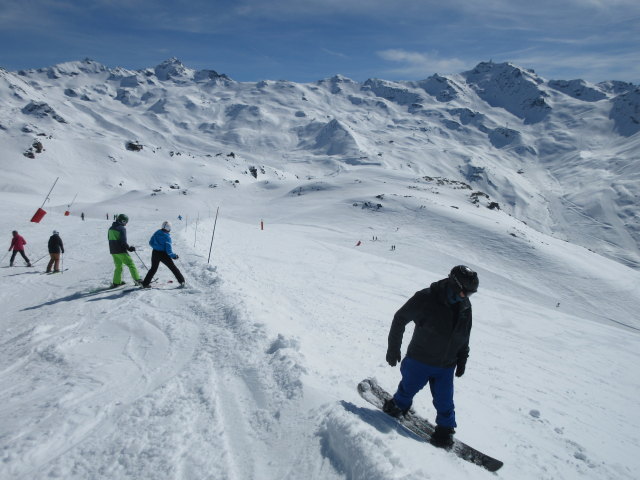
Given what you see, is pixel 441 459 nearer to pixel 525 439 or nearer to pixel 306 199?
pixel 525 439

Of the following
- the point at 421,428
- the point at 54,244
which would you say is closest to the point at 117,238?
the point at 54,244

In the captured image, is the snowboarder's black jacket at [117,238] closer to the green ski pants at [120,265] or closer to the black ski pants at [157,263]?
the green ski pants at [120,265]

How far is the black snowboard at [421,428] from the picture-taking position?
4668 mm

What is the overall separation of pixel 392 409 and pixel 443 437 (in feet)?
2.25

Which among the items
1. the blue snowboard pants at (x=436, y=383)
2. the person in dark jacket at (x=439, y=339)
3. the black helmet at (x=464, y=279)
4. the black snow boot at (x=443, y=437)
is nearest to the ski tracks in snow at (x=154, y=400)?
the blue snowboard pants at (x=436, y=383)

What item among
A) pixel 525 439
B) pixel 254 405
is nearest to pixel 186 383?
pixel 254 405

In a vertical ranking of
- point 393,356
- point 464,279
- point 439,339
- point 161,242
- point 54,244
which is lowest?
point 54,244

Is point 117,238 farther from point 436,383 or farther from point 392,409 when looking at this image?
point 436,383

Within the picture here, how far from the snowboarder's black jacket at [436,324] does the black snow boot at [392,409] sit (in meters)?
0.79

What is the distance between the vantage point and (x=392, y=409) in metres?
4.98

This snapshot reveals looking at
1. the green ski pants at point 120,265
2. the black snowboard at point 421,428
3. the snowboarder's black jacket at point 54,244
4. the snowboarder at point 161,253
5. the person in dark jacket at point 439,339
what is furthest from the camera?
the snowboarder's black jacket at point 54,244

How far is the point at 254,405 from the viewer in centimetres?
500

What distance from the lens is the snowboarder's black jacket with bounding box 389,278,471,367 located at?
4.48 m

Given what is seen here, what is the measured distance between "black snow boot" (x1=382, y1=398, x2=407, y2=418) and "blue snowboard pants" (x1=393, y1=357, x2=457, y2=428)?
206mm
